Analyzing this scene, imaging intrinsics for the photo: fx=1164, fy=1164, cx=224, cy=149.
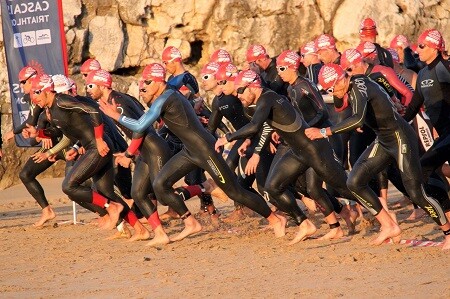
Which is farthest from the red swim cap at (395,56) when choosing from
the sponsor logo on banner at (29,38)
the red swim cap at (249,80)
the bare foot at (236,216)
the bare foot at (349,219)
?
the sponsor logo on banner at (29,38)

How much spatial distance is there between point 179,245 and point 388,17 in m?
10.4

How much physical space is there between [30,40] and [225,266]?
6.17 meters

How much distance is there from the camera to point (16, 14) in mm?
16578

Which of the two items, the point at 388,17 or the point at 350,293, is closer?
the point at 350,293

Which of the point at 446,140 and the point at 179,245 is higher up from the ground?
the point at 446,140

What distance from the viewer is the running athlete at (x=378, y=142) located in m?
11.5

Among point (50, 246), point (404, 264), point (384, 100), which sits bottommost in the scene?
point (50, 246)

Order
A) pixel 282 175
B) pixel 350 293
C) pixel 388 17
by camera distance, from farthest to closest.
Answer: pixel 388 17
pixel 282 175
pixel 350 293

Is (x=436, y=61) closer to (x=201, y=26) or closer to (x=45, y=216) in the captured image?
(x=45, y=216)

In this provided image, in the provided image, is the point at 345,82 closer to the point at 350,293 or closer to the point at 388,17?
the point at 350,293

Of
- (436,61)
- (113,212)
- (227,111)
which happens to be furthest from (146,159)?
(436,61)

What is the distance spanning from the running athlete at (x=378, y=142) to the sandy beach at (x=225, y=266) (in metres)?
0.42

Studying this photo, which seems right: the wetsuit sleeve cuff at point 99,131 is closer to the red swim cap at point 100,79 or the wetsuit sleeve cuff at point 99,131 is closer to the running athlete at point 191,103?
the red swim cap at point 100,79

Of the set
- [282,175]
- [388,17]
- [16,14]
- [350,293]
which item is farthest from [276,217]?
[388,17]
